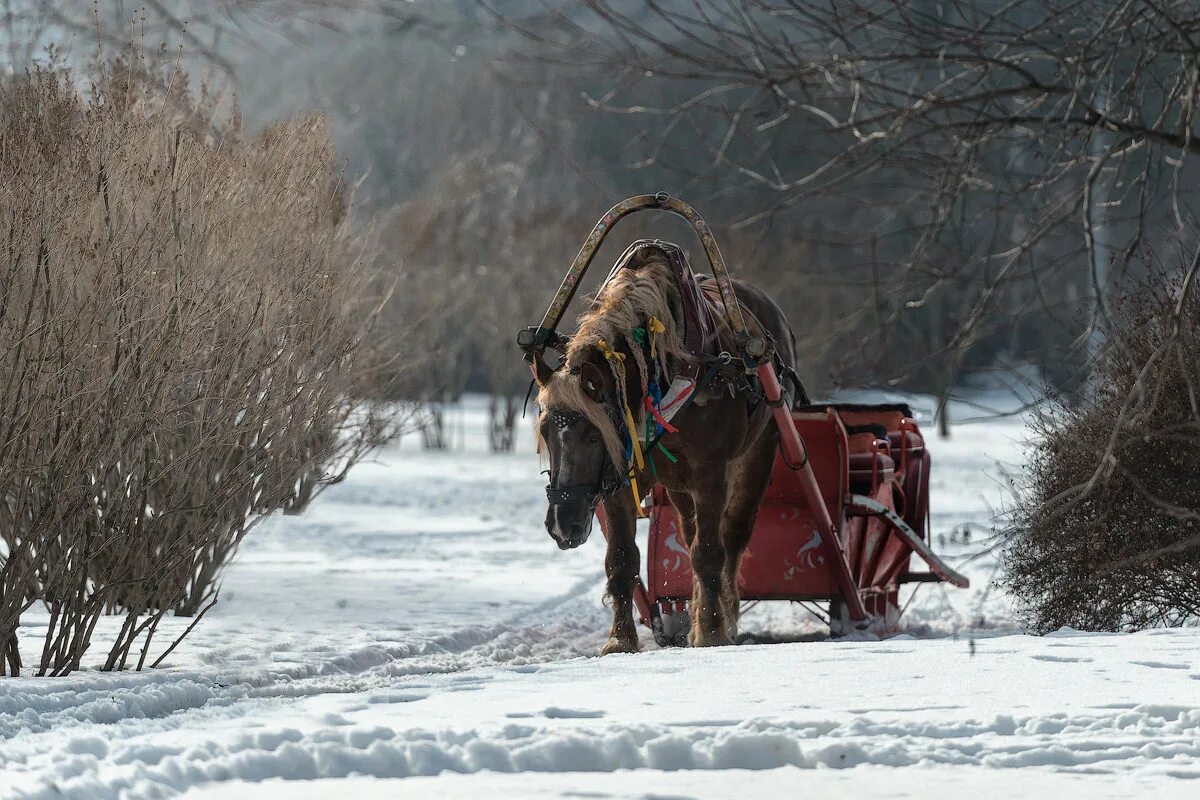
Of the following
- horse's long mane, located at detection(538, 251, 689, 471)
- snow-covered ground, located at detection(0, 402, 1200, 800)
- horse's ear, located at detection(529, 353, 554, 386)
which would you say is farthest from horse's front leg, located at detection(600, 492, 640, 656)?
horse's ear, located at detection(529, 353, 554, 386)

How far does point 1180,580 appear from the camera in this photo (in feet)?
21.0

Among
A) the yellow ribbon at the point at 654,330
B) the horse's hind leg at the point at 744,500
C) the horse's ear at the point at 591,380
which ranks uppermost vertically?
the yellow ribbon at the point at 654,330

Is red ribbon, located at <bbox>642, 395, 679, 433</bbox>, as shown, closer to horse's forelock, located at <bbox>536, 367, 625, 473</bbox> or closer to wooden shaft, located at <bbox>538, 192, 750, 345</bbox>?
horse's forelock, located at <bbox>536, 367, 625, 473</bbox>

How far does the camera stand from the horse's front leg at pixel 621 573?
6346 mm

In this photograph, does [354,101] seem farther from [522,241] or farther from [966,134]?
[966,134]

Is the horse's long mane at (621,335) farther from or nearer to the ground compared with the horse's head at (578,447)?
farther from the ground

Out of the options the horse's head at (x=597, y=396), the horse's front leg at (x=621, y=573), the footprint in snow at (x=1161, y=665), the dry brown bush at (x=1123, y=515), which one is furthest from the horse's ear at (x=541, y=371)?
the footprint in snow at (x=1161, y=665)

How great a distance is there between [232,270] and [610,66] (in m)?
1.50

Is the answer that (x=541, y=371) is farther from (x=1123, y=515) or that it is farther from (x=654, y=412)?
(x=1123, y=515)

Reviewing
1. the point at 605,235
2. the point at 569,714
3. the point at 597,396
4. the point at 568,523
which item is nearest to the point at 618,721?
the point at 569,714

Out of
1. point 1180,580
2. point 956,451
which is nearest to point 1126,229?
point 956,451

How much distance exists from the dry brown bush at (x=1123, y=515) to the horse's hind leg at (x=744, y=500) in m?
1.15

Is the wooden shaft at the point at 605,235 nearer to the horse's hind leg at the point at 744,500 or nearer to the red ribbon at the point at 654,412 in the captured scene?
the red ribbon at the point at 654,412

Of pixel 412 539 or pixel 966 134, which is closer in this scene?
pixel 966 134
